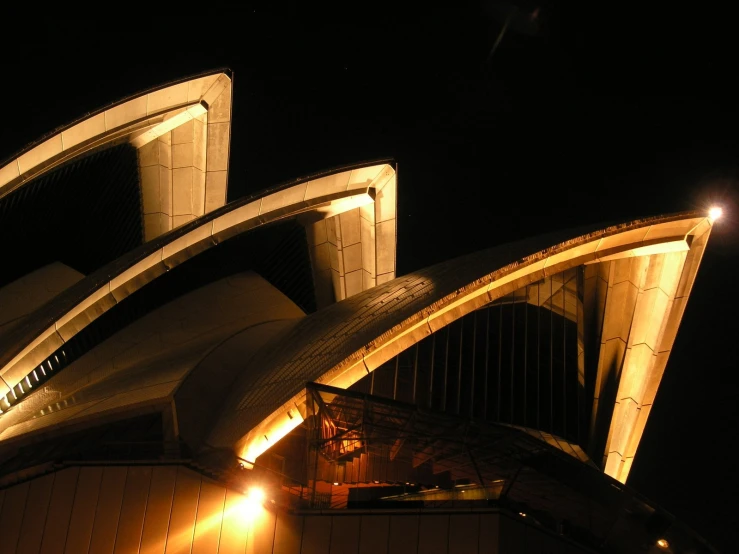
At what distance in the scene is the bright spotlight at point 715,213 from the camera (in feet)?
62.3

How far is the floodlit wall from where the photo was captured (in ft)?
42.9

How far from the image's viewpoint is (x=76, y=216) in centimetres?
2072

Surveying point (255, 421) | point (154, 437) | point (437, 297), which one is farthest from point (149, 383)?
point (437, 297)

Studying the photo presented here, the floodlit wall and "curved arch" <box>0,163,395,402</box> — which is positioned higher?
"curved arch" <box>0,163,395,402</box>

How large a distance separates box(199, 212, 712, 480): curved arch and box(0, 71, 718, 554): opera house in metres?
0.06

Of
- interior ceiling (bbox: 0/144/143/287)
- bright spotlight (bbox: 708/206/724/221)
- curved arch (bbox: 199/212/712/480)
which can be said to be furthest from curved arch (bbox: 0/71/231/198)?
bright spotlight (bbox: 708/206/724/221)

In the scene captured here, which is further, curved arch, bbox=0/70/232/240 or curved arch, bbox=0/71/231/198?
curved arch, bbox=0/70/232/240

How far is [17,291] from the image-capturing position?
20.0m

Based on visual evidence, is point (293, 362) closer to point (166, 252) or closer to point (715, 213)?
point (166, 252)

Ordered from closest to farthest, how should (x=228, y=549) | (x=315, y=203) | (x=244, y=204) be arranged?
1. (x=228, y=549)
2. (x=244, y=204)
3. (x=315, y=203)

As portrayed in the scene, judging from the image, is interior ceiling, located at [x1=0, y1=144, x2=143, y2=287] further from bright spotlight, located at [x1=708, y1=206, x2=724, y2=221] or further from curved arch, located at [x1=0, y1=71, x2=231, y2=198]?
bright spotlight, located at [x1=708, y1=206, x2=724, y2=221]

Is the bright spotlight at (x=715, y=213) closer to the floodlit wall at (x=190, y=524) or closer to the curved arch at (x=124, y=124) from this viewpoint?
the floodlit wall at (x=190, y=524)

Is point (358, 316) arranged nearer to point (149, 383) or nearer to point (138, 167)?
point (149, 383)

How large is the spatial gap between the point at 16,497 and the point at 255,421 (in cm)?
408
